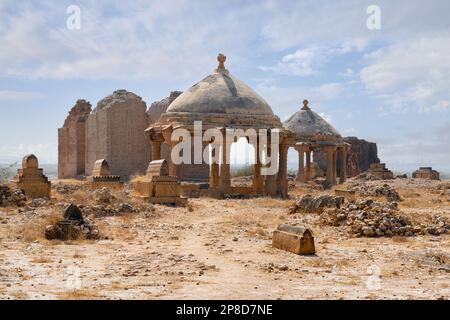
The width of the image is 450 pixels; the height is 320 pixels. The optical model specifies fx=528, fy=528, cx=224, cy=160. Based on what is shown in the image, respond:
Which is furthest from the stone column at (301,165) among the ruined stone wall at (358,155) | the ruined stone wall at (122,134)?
the ruined stone wall at (122,134)

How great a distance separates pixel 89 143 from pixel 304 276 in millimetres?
26994

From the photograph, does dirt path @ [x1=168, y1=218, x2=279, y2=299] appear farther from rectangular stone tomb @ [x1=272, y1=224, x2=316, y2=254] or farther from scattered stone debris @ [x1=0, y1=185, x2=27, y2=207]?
scattered stone debris @ [x1=0, y1=185, x2=27, y2=207]

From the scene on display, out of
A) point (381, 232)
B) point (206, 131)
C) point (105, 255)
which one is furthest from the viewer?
point (206, 131)

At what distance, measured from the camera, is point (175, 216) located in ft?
47.0

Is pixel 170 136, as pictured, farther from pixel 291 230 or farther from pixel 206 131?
pixel 291 230

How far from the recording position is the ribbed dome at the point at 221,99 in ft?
72.7

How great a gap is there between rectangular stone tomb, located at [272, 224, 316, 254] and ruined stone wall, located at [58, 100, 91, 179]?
26751mm

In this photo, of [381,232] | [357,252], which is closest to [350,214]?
[381,232]

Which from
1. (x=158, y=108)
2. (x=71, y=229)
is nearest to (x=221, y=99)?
(x=158, y=108)

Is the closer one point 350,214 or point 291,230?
point 291,230

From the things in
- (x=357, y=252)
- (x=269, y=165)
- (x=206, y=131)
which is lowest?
(x=357, y=252)

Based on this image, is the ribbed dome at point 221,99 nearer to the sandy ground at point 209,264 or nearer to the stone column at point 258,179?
the stone column at point 258,179

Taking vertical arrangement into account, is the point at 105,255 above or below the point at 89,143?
below

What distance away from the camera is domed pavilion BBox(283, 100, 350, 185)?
32375 millimetres
